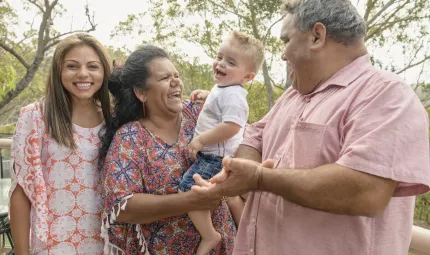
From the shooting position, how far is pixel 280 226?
1.35 meters

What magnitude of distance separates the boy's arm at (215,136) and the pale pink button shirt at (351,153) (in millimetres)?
403

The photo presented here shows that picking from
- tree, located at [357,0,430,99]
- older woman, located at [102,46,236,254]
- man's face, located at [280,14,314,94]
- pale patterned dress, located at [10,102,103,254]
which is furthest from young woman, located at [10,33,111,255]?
tree, located at [357,0,430,99]

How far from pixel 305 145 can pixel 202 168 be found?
67 centimetres

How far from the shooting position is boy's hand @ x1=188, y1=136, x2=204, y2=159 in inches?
71.4

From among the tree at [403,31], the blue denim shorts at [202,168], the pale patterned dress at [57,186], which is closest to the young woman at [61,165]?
the pale patterned dress at [57,186]

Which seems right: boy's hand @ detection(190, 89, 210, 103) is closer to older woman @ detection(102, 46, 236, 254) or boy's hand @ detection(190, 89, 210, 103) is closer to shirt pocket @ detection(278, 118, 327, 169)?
older woman @ detection(102, 46, 236, 254)

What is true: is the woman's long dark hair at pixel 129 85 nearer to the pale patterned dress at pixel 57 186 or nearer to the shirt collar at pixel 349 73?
the pale patterned dress at pixel 57 186

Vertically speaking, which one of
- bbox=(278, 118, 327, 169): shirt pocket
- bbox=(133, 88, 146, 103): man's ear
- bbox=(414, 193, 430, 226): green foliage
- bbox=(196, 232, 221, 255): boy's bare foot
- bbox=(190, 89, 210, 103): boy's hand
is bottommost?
bbox=(414, 193, 430, 226): green foliage

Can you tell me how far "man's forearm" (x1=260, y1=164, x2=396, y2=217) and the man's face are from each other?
14.2 inches

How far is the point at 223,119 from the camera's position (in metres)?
1.88

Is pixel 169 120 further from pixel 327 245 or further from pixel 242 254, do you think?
pixel 327 245

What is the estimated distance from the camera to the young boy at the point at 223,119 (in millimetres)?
1778

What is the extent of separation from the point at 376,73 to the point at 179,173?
Result: 962 mm

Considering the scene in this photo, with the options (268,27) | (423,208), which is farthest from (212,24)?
(423,208)
